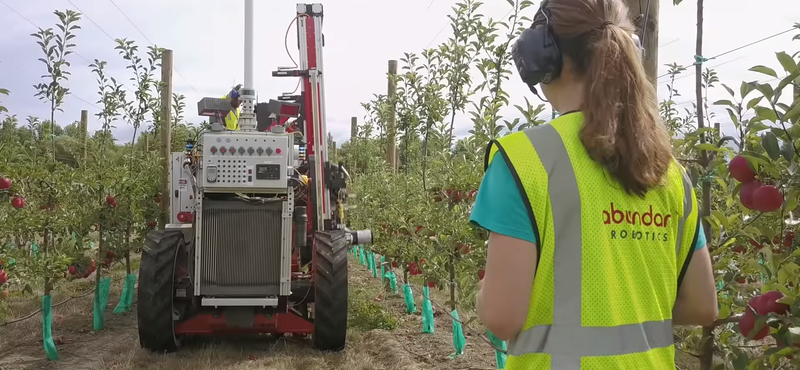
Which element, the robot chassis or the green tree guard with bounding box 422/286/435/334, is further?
the green tree guard with bounding box 422/286/435/334

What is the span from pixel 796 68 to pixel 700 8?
580mm

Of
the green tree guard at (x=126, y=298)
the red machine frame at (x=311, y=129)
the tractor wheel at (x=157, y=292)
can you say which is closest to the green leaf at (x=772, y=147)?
the red machine frame at (x=311, y=129)

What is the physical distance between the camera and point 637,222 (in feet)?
4.61

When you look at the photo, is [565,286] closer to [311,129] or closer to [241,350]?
[241,350]

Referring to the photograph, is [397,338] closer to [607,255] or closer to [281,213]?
[281,213]

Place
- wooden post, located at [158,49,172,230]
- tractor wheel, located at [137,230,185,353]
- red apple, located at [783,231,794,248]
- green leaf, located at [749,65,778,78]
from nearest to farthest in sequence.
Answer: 1. green leaf, located at [749,65,778,78]
2. red apple, located at [783,231,794,248]
3. tractor wheel, located at [137,230,185,353]
4. wooden post, located at [158,49,172,230]

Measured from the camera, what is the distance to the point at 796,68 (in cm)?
166

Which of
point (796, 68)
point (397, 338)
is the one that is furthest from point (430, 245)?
point (796, 68)

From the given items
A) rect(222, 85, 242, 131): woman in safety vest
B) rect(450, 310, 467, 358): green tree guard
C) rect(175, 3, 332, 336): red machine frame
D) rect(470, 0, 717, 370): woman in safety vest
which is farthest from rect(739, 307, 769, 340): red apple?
rect(222, 85, 242, 131): woman in safety vest

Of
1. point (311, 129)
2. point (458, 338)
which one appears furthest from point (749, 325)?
point (311, 129)

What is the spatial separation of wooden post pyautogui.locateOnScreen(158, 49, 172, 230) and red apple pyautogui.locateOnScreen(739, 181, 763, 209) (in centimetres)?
757

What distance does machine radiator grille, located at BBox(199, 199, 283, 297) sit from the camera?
5.71 metres

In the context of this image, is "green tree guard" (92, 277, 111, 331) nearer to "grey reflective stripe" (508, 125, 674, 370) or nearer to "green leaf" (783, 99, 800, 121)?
"grey reflective stripe" (508, 125, 674, 370)

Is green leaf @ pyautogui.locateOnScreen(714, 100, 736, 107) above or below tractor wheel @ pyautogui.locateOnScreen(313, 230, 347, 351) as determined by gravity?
above
